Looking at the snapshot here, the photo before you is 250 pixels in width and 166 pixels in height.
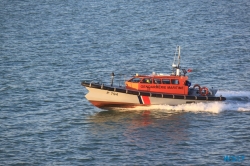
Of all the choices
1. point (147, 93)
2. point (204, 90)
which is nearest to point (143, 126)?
point (147, 93)

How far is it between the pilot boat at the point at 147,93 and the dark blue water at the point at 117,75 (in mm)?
789

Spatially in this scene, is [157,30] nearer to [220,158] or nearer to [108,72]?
[108,72]

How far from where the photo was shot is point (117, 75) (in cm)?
8056

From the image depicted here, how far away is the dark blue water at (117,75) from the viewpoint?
59.4 meters

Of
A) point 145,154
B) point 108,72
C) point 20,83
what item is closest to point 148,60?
point 108,72

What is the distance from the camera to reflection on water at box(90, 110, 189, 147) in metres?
61.6

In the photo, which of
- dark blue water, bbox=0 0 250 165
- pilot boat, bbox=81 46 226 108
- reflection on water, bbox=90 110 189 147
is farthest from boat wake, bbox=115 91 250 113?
reflection on water, bbox=90 110 189 147

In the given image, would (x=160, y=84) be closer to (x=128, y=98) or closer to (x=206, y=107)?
(x=128, y=98)

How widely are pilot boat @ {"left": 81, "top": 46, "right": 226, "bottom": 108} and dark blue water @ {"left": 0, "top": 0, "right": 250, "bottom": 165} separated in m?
0.79

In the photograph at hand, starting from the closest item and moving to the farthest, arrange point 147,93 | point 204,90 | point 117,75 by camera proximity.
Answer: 1. point 147,93
2. point 204,90
3. point 117,75

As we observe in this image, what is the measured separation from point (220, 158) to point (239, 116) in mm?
10233

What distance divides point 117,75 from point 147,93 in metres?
13.2

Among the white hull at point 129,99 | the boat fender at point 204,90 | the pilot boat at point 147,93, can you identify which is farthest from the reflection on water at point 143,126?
the boat fender at point 204,90

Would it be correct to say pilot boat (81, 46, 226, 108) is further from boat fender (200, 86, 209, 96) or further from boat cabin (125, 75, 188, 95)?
boat fender (200, 86, 209, 96)
